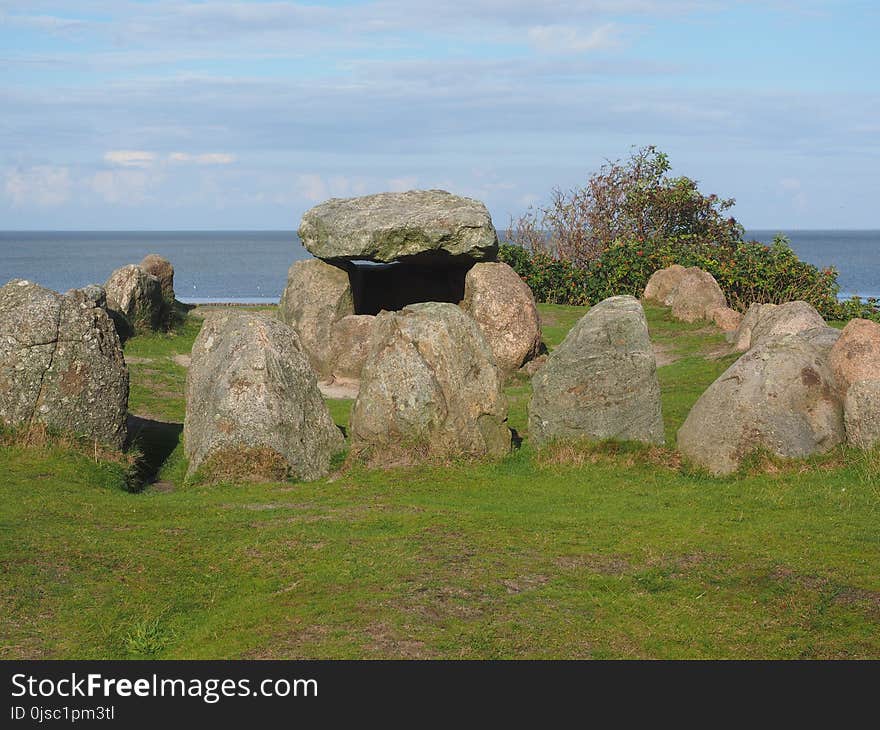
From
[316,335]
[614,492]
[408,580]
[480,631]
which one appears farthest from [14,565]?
[316,335]

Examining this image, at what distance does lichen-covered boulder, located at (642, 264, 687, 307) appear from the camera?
33.4 metres

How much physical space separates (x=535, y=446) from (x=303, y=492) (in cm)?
372

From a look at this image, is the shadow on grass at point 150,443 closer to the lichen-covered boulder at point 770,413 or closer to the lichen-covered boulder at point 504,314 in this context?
the lichen-covered boulder at point 504,314

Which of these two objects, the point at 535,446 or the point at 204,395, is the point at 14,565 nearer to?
the point at 204,395

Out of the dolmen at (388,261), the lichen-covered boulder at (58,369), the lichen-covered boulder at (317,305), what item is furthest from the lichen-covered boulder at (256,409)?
the lichen-covered boulder at (317,305)

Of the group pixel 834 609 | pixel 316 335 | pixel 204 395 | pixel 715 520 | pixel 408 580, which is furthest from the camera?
pixel 316 335

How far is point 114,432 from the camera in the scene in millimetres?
17156

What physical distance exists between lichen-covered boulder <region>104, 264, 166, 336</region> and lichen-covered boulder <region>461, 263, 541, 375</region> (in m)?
9.88

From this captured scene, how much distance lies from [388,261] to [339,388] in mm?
3654

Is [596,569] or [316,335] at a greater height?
[316,335]

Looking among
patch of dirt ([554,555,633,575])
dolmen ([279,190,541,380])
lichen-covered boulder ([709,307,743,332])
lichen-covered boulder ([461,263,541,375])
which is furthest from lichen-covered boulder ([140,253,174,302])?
patch of dirt ([554,555,633,575])

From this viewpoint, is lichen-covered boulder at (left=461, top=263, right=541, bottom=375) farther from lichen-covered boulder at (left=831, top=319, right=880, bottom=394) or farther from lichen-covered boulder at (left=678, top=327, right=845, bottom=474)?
lichen-covered boulder at (left=831, top=319, right=880, bottom=394)

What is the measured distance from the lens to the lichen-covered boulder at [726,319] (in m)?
28.8

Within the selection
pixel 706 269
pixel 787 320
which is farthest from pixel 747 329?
pixel 706 269
